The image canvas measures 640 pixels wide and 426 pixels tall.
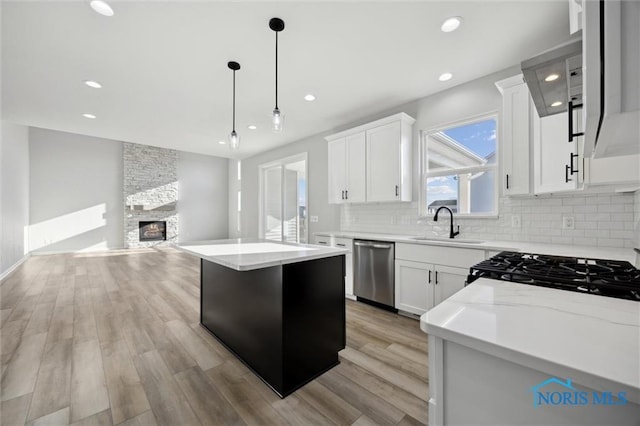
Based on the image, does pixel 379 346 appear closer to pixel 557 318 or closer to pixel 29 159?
pixel 557 318

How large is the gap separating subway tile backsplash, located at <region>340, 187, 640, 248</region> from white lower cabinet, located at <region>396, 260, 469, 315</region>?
2.36 feet

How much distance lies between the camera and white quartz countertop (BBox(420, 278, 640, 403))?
0.50 meters

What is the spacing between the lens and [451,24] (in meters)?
2.24

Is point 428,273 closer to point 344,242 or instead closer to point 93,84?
point 344,242

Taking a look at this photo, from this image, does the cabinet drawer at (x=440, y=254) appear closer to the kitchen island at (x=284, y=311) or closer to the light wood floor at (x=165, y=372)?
the light wood floor at (x=165, y=372)

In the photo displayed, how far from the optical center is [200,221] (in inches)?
346

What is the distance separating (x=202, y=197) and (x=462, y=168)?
8.08 metres

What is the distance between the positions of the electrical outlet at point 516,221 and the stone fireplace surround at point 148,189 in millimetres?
8637

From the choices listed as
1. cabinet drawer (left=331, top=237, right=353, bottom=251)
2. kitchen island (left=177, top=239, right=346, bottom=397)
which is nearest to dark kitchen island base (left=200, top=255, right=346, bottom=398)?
kitchen island (left=177, top=239, right=346, bottom=397)

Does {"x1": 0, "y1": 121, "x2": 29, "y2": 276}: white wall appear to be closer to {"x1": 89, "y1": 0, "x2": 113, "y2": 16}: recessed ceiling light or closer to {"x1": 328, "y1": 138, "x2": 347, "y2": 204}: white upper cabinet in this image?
{"x1": 89, "y1": 0, "x2": 113, "y2": 16}: recessed ceiling light

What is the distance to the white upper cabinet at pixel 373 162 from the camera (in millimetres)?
3479

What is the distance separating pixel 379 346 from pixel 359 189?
2221mm

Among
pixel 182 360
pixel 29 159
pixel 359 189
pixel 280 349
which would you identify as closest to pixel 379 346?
pixel 280 349

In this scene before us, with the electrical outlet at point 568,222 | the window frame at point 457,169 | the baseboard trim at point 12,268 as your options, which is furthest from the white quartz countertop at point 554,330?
the baseboard trim at point 12,268
